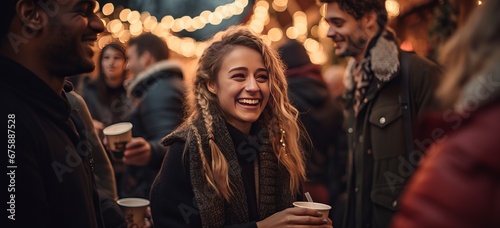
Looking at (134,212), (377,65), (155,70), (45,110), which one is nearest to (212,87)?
(134,212)

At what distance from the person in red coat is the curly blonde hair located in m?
2.01

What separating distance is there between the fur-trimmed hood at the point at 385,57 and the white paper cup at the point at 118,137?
1824 millimetres

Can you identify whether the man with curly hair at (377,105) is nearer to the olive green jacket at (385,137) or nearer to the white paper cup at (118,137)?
the olive green jacket at (385,137)

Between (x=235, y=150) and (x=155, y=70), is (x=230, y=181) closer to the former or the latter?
(x=235, y=150)

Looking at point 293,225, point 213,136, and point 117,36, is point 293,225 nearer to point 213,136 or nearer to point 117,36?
point 213,136

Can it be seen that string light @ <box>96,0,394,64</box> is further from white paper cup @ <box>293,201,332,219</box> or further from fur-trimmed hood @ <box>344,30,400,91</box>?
white paper cup @ <box>293,201,332,219</box>

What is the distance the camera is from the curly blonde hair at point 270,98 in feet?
12.7

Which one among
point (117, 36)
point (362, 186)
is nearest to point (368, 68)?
point (362, 186)

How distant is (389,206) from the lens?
4.70 m

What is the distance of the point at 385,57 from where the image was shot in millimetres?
4898

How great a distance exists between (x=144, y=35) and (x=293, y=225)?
4.17 meters

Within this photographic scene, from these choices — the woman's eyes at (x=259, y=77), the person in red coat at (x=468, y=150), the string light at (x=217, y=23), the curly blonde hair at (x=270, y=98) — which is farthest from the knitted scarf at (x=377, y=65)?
the string light at (x=217, y=23)

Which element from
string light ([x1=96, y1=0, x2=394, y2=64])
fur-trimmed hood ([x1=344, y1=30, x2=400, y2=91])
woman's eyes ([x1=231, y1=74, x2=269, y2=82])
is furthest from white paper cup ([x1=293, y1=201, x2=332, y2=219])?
string light ([x1=96, y1=0, x2=394, y2=64])

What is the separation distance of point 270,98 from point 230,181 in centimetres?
69
